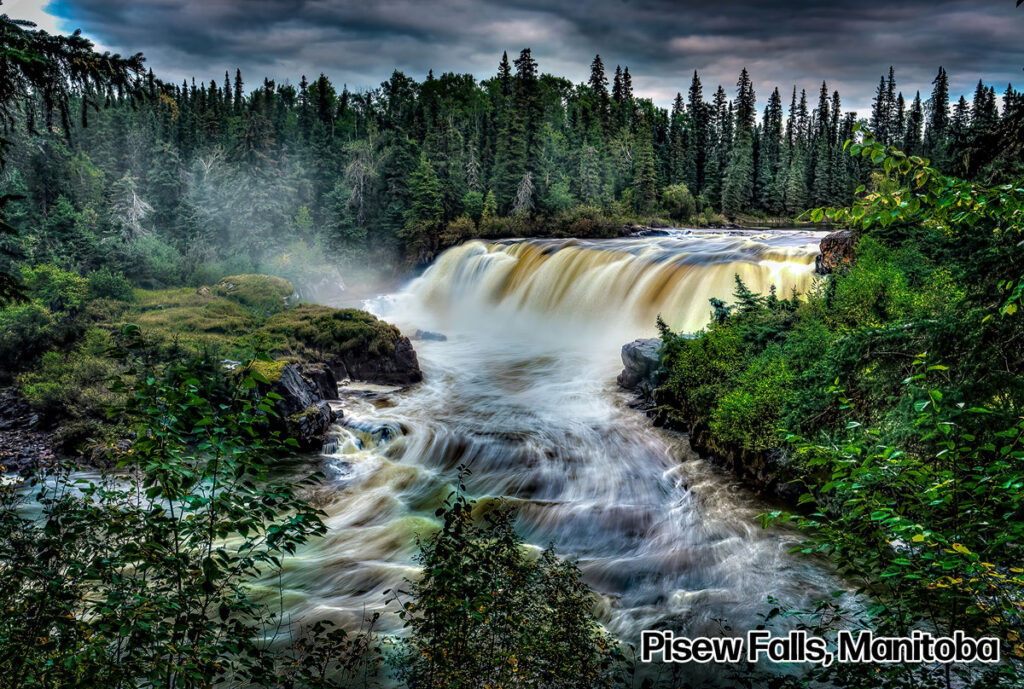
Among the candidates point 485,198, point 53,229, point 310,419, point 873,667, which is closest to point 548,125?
point 485,198

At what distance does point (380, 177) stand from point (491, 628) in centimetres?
4187

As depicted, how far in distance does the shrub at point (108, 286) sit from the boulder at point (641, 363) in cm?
1747

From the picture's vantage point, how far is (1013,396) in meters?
4.82

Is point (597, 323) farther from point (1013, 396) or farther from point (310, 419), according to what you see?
point (1013, 396)

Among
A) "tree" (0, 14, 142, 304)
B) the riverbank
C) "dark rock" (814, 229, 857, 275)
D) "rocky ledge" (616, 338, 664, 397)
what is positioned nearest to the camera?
"tree" (0, 14, 142, 304)

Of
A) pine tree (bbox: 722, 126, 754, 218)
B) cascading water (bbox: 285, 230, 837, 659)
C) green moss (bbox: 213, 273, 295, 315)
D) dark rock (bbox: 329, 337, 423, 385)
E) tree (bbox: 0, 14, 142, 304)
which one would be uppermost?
pine tree (bbox: 722, 126, 754, 218)

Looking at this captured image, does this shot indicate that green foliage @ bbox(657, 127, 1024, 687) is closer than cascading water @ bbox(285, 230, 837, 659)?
Yes

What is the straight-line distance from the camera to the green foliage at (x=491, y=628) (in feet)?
14.2

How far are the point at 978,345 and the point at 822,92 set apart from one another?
98.6m

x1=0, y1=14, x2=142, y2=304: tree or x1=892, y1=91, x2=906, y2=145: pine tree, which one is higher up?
x1=892, y1=91, x2=906, y2=145: pine tree

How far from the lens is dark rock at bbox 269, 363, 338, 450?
1182cm

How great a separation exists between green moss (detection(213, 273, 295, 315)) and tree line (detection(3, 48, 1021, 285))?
3.95 m

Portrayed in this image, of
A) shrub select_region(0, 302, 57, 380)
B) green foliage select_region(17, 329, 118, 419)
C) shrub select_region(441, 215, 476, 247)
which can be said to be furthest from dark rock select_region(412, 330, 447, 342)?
shrub select_region(441, 215, 476, 247)

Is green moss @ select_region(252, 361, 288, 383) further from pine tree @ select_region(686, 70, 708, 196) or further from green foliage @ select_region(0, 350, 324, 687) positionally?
pine tree @ select_region(686, 70, 708, 196)
